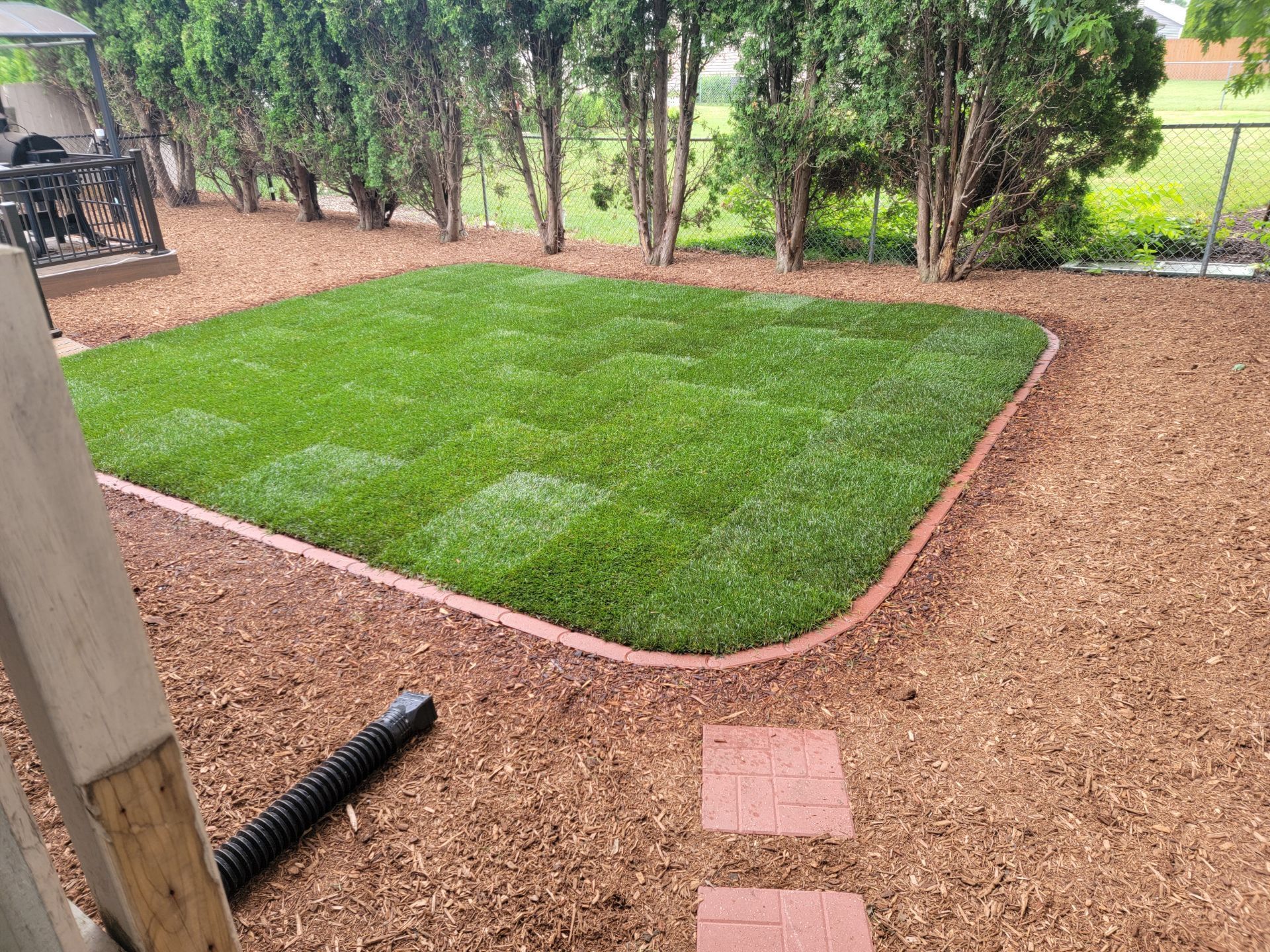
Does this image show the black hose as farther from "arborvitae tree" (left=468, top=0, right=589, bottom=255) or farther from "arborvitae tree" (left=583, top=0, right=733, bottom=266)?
"arborvitae tree" (left=468, top=0, right=589, bottom=255)

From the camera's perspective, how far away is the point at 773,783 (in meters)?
2.57

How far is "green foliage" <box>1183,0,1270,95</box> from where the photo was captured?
6.12ft

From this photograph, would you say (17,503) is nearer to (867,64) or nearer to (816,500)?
(816,500)

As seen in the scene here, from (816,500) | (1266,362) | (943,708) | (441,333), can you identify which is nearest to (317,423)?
(441,333)

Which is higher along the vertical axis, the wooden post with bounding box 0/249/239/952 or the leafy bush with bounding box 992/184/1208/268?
the wooden post with bounding box 0/249/239/952

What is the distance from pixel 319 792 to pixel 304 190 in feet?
43.9

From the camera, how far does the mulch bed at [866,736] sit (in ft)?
7.15

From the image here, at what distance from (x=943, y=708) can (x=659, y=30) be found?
8.24 metres

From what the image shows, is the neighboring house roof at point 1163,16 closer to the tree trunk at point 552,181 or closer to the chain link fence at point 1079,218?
the chain link fence at point 1079,218

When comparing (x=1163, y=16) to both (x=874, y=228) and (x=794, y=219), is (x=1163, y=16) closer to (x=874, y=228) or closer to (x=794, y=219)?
(x=874, y=228)

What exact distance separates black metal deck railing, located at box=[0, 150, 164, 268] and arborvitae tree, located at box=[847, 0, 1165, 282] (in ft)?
27.5

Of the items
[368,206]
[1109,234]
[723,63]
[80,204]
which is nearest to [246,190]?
[368,206]

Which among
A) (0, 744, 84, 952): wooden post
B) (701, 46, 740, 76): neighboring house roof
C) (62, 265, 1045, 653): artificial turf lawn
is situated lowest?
(62, 265, 1045, 653): artificial turf lawn

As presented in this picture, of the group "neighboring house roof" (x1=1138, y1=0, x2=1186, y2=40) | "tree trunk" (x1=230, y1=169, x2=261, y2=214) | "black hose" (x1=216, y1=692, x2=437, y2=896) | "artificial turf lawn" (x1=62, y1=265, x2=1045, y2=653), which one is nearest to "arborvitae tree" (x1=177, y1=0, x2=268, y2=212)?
"tree trunk" (x1=230, y1=169, x2=261, y2=214)
